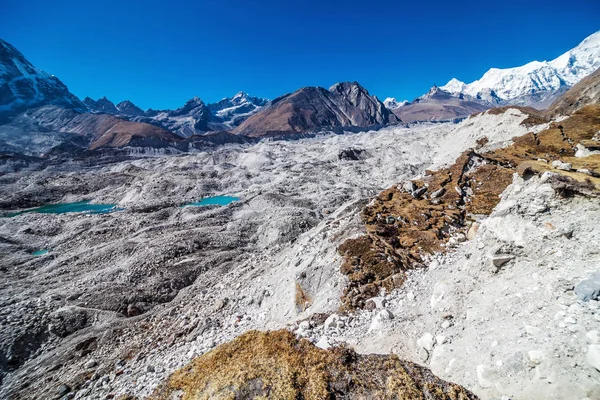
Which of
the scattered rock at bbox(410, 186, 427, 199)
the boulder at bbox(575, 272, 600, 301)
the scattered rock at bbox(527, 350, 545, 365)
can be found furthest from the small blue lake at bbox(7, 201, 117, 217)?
the boulder at bbox(575, 272, 600, 301)

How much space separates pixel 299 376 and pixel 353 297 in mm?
4195

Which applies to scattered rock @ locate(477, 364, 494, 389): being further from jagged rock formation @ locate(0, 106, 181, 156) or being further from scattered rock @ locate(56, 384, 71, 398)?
jagged rock formation @ locate(0, 106, 181, 156)

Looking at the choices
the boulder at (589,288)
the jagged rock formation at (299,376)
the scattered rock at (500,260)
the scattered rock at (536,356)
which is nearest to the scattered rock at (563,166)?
the scattered rock at (500,260)

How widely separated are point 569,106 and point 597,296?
71.6 meters

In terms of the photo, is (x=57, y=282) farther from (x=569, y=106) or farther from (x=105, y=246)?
(x=569, y=106)

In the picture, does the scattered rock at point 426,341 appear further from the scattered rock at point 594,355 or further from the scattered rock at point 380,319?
the scattered rock at point 594,355

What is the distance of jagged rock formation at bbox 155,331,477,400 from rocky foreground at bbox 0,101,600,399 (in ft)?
0.17

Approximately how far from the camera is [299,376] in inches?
267

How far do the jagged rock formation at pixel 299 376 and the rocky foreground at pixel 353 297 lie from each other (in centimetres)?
5

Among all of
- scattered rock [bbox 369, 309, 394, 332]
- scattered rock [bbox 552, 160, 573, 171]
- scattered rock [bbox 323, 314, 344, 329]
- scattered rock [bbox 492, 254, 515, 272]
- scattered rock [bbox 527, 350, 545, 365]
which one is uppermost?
scattered rock [bbox 552, 160, 573, 171]

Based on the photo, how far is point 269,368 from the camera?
23.5 feet

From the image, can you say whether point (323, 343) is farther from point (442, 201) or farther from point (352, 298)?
point (442, 201)

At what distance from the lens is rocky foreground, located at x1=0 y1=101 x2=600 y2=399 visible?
20.0ft

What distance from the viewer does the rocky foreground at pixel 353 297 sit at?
608 cm
